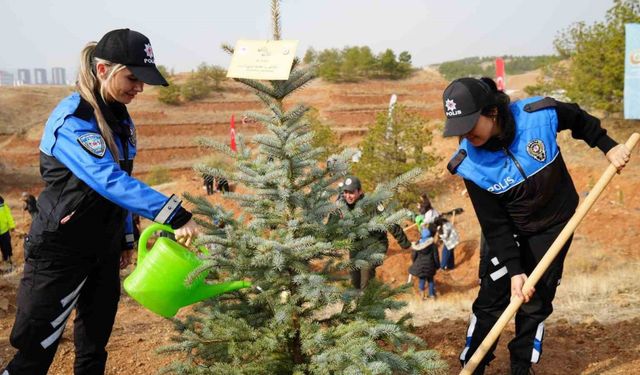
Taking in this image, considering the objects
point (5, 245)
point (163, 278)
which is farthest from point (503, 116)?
point (5, 245)

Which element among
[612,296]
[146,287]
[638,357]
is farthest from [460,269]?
[146,287]

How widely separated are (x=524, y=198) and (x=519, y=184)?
9 centimetres

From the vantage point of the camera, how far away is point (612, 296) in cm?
579

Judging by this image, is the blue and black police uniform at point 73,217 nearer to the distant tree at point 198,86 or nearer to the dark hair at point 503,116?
the dark hair at point 503,116

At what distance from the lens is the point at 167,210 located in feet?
7.45

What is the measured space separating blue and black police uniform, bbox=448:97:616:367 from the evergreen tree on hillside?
0.51 meters

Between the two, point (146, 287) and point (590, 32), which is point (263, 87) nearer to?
point (146, 287)

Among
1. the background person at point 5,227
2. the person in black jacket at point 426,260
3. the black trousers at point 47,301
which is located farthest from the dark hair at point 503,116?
the background person at point 5,227

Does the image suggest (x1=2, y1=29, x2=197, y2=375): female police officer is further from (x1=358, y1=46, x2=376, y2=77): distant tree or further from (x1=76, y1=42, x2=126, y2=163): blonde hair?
(x1=358, y1=46, x2=376, y2=77): distant tree

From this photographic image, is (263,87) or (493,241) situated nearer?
(263,87)

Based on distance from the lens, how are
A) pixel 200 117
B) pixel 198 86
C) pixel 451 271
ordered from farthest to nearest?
pixel 198 86, pixel 200 117, pixel 451 271

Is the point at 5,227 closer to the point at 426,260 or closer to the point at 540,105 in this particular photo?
the point at 426,260

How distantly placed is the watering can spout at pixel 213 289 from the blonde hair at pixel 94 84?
2.26 ft

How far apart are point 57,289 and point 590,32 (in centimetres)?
1846
